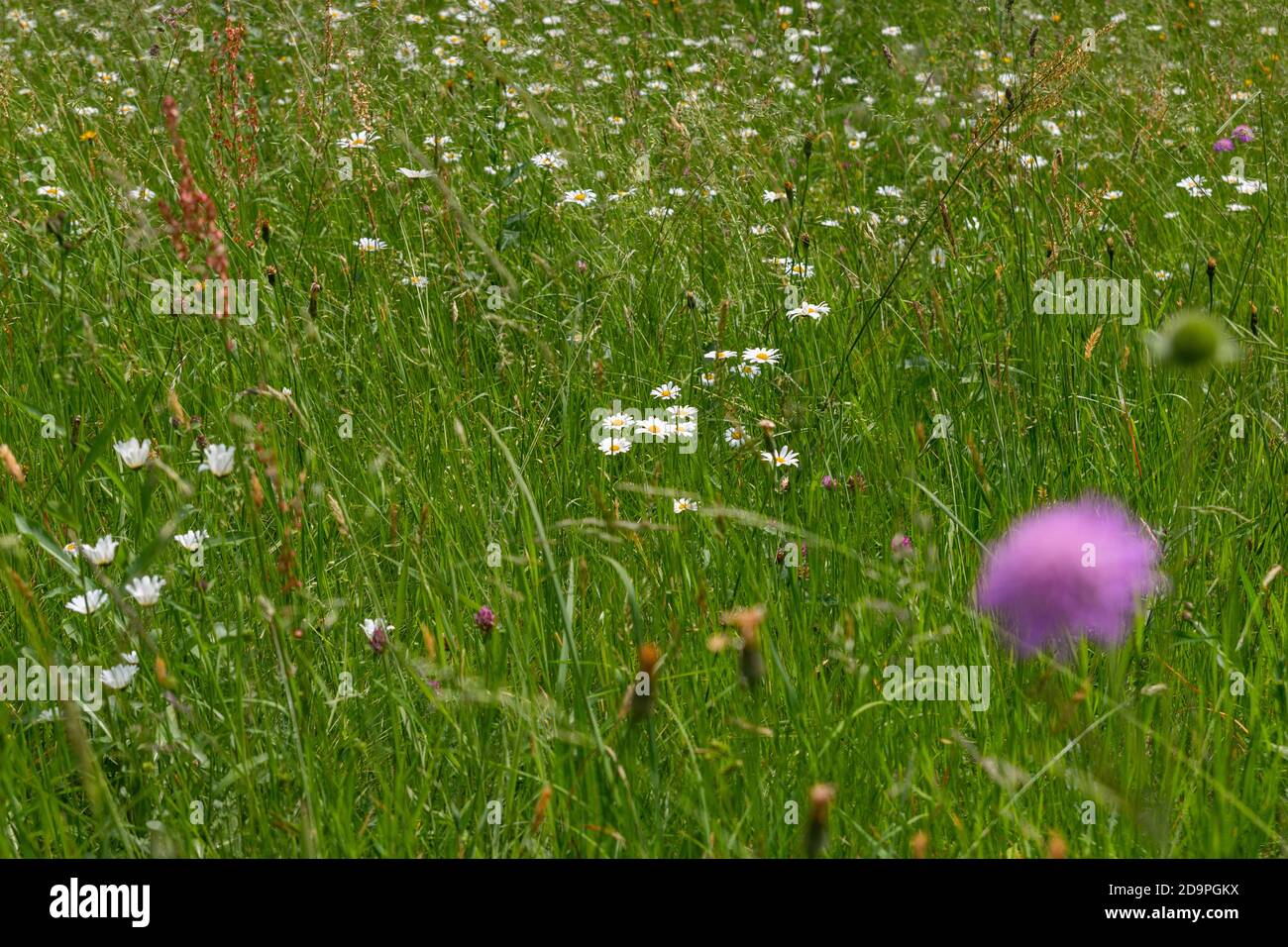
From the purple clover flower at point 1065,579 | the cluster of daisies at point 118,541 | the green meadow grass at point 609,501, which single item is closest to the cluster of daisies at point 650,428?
the green meadow grass at point 609,501

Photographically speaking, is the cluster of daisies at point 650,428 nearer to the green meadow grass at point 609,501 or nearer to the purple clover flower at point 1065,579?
the green meadow grass at point 609,501

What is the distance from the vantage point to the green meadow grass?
1.32 m

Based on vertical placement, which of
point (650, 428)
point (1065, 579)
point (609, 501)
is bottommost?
point (609, 501)

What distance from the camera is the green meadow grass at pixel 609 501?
1.32 m

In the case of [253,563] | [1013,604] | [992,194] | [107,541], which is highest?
[992,194]

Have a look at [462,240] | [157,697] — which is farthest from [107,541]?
[462,240]

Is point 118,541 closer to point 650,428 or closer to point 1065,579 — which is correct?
point 650,428

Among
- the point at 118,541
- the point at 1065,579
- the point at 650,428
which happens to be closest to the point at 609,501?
the point at 650,428

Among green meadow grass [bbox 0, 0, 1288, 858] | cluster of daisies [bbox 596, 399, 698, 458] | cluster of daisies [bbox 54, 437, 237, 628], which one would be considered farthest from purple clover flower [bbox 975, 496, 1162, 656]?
cluster of daisies [bbox 54, 437, 237, 628]

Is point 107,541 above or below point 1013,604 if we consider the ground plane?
below

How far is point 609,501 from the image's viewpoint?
203 cm
